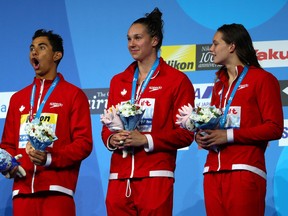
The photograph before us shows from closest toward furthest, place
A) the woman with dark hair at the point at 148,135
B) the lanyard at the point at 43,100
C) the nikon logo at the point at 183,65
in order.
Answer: the woman with dark hair at the point at 148,135
the lanyard at the point at 43,100
the nikon logo at the point at 183,65

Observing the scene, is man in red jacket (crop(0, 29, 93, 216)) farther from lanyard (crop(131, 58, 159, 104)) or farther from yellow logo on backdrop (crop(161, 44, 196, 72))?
yellow logo on backdrop (crop(161, 44, 196, 72))

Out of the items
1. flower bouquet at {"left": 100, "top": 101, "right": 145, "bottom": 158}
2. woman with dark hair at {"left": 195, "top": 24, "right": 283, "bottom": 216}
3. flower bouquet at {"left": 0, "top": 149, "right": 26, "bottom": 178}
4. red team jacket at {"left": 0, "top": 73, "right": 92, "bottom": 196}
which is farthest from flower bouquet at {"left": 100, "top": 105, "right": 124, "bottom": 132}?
flower bouquet at {"left": 0, "top": 149, "right": 26, "bottom": 178}

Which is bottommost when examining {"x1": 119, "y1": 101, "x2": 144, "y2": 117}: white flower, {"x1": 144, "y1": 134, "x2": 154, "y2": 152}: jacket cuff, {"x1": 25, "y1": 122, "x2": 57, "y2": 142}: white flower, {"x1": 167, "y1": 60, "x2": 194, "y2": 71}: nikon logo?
{"x1": 144, "y1": 134, "x2": 154, "y2": 152}: jacket cuff

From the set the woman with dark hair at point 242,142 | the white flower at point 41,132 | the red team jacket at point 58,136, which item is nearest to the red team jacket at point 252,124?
the woman with dark hair at point 242,142

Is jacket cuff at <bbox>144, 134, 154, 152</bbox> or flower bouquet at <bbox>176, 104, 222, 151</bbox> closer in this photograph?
flower bouquet at <bbox>176, 104, 222, 151</bbox>

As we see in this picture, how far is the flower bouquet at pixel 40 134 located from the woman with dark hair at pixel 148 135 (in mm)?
335

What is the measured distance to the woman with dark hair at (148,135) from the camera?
4.05 metres

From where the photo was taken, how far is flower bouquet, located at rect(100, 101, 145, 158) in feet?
13.2

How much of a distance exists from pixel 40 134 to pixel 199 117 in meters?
0.89

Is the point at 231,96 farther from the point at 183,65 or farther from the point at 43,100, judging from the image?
the point at 183,65

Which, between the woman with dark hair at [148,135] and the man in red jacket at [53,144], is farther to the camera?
the man in red jacket at [53,144]

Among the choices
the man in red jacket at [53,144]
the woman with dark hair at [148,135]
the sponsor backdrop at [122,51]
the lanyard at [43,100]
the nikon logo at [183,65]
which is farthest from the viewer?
the nikon logo at [183,65]

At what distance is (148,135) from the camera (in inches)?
161

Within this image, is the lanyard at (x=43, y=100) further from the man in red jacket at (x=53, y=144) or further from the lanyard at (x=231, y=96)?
the lanyard at (x=231, y=96)
